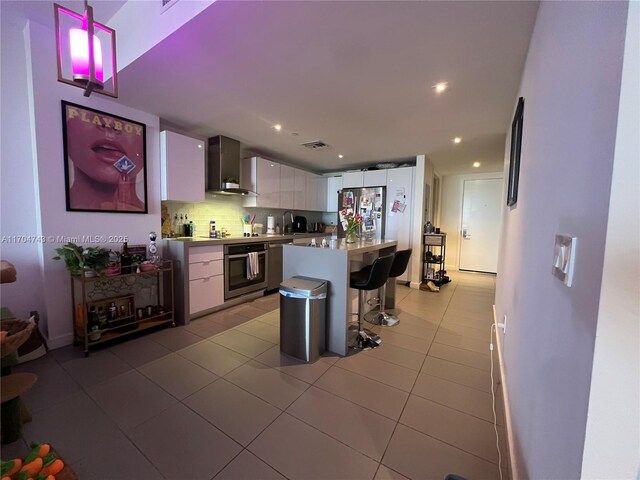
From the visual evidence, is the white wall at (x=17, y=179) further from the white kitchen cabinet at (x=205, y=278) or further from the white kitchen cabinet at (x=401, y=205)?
the white kitchen cabinet at (x=401, y=205)

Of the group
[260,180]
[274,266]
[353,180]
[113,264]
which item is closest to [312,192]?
[353,180]

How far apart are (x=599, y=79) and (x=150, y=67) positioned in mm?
2629

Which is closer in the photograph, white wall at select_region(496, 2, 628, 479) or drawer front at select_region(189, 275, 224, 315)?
white wall at select_region(496, 2, 628, 479)

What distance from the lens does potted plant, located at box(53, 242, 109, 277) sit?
2213 mm

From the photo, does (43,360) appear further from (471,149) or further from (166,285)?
(471,149)

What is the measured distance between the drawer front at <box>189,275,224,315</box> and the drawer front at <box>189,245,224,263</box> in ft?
0.81

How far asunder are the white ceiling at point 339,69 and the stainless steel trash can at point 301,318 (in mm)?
1750

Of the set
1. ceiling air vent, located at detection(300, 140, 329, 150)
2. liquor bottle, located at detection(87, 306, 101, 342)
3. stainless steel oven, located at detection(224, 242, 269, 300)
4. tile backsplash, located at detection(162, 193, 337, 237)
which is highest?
ceiling air vent, located at detection(300, 140, 329, 150)

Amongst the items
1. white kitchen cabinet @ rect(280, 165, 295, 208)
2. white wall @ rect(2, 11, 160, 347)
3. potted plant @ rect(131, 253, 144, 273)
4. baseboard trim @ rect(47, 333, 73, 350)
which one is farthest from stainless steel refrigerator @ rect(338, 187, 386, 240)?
baseboard trim @ rect(47, 333, 73, 350)

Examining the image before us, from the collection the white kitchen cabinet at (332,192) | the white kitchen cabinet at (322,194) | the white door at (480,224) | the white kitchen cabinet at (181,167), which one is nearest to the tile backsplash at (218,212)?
the white kitchen cabinet at (181,167)

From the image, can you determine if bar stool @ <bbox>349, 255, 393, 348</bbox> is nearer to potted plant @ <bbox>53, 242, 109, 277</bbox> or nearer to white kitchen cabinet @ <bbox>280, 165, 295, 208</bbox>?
potted plant @ <bbox>53, 242, 109, 277</bbox>

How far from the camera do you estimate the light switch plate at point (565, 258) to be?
62 centimetres

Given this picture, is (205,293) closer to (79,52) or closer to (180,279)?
(180,279)

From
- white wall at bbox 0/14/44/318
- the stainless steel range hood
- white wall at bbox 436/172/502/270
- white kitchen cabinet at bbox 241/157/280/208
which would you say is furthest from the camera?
white wall at bbox 436/172/502/270
